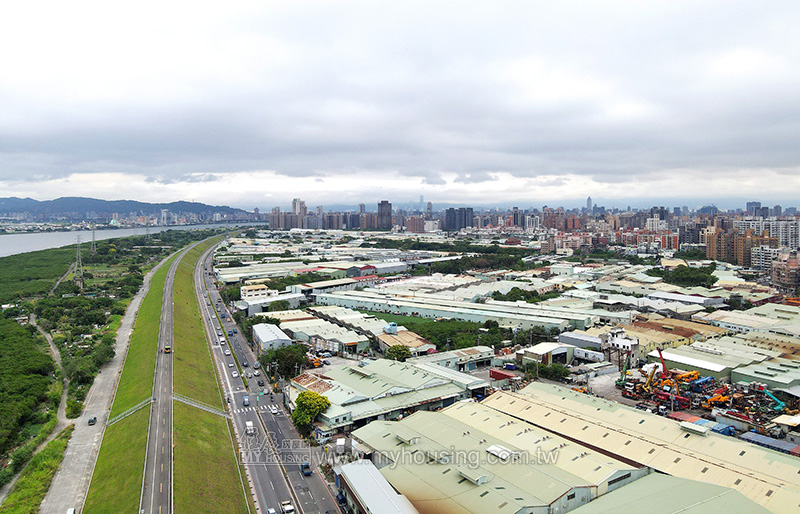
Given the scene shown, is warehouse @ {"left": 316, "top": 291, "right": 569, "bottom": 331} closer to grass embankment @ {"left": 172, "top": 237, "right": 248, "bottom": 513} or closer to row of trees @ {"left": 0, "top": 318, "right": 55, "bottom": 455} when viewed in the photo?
grass embankment @ {"left": 172, "top": 237, "right": 248, "bottom": 513}

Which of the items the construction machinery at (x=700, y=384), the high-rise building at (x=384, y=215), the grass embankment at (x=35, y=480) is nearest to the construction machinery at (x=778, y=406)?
the construction machinery at (x=700, y=384)

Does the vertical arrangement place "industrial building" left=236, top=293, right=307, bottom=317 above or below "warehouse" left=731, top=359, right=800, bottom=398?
above

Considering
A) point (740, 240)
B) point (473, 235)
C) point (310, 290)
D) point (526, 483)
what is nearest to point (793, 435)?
point (526, 483)

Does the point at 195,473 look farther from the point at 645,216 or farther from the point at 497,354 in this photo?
the point at 645,216

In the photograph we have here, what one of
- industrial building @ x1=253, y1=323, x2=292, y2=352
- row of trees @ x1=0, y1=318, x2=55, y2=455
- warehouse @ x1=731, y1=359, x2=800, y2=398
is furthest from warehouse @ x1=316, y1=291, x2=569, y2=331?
row of trees @ x1=0, y1=318, x2=55, y2=455

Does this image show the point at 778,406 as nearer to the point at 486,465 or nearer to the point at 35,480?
the point at 486,465
